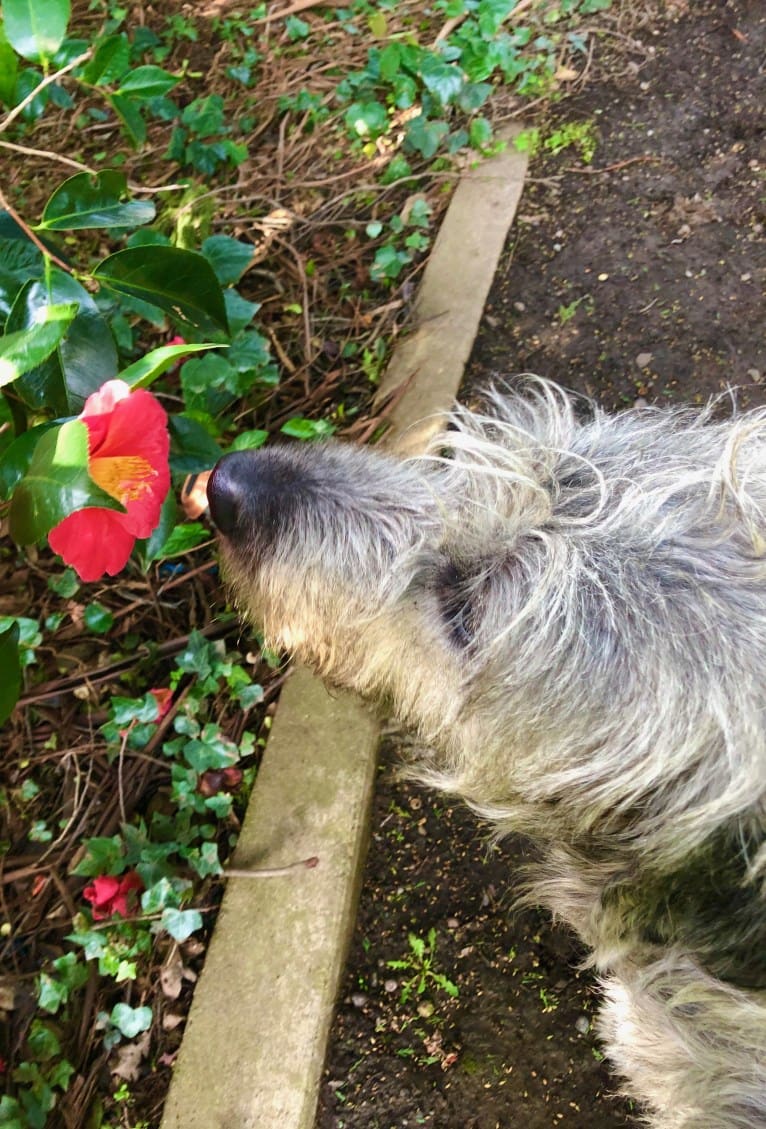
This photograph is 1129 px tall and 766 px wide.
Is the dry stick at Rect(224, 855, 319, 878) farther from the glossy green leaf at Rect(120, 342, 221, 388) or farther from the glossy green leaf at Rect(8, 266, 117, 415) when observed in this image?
the glossy green leaf at Rect(120, 342, 221, 388)

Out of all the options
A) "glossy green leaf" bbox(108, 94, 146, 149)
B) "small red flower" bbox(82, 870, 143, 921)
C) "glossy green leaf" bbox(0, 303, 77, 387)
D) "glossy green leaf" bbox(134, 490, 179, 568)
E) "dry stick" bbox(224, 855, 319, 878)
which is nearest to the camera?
→ "glossy green leaf" bbox(0, 303, 77, 387)

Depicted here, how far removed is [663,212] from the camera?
3.59 metres

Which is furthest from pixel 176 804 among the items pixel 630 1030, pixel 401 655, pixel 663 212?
pixel 663 212

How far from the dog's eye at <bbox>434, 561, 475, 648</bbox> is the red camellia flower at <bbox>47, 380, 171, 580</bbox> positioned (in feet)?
2.59

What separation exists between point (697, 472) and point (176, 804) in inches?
75.4

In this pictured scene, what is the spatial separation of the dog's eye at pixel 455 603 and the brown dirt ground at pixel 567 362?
100 centimetres

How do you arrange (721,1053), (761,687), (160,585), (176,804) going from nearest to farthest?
(761,687) < (721,1053) < (176,804) < (160,585)

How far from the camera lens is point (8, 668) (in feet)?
4.39

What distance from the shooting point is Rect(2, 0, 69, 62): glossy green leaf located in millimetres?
1531

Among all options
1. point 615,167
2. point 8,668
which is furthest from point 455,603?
point 615,167

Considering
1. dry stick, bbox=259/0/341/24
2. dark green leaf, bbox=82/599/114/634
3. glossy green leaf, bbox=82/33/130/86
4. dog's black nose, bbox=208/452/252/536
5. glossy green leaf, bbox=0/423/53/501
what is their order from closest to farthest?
glossy green leaf, bbox=0/423/53/501, glossy green leaf, bbox=82/33/130/86, dog's black nose, bbox=208/452/252/536, dark green leaf, bbox=82/599/114/634, dry stick, bbox=259/0/341/24

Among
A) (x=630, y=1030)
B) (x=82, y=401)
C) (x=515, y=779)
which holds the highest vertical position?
(x=82, y=401)

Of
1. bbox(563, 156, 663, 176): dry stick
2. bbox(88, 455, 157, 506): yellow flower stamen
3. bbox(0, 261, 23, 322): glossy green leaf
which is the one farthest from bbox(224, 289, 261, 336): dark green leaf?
bbox(563, 156, 663, 176): dry stick

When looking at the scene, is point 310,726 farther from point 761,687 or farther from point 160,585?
point 761,687
